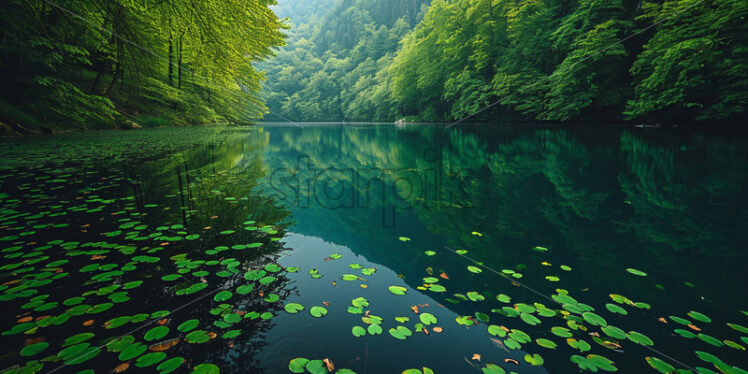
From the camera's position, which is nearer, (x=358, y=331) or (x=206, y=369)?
(x=206, y=369)

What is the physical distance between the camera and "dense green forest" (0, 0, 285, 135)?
5781 mm

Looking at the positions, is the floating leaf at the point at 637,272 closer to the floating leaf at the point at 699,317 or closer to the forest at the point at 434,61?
the floating leaf at the point at 699,317

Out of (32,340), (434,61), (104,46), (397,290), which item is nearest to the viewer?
(32,340)

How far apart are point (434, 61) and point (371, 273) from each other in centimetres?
3869

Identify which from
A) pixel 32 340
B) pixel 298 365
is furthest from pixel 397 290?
pixel 32 340

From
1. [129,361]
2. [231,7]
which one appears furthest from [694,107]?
[129,361]

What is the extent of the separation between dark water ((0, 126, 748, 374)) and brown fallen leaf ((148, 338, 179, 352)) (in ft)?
0.04

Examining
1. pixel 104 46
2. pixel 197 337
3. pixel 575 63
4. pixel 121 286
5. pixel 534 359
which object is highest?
pixel 104 46

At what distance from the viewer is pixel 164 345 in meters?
1.77

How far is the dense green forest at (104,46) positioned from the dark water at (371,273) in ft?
11.0

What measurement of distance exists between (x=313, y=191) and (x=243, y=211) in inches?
81.7

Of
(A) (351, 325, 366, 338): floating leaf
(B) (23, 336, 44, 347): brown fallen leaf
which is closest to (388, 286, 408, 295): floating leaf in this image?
(A) (351, 325, 366, 338): floating leaf

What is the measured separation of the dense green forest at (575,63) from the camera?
13.5 m

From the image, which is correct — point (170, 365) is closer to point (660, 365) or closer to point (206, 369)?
point (206, 369)
